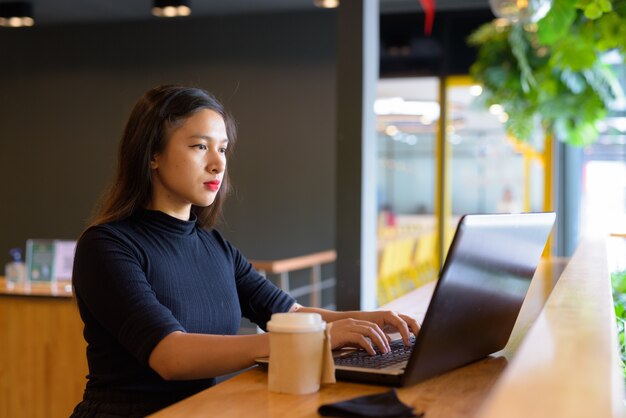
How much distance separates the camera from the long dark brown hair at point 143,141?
1.87 meters

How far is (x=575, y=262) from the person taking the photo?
2006 mm

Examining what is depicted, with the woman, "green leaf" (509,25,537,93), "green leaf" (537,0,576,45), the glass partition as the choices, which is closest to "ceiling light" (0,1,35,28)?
the glass partition

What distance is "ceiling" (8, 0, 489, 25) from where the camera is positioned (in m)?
7.77

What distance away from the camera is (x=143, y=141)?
1.89 m

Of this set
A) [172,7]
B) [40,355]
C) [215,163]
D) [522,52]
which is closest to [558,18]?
[215,163]

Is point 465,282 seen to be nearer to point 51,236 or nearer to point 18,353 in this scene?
point 18,353

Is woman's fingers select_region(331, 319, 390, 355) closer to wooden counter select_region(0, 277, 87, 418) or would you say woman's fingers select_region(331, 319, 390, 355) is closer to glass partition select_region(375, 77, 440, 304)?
wooden counter select_region(0, 277, 87, 418)

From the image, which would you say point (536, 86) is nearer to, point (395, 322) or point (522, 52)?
point (522, 52)

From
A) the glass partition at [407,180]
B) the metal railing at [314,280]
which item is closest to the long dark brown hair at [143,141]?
the metal railing at [314,280]

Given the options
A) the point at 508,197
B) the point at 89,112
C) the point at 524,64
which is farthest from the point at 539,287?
the point at 89,112

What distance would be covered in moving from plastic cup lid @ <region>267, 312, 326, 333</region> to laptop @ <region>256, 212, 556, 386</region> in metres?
0.15

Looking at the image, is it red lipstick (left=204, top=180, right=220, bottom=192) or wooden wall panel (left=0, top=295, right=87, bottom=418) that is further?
wooden wall panel (left=0, top=295, right=87, bottom=418)

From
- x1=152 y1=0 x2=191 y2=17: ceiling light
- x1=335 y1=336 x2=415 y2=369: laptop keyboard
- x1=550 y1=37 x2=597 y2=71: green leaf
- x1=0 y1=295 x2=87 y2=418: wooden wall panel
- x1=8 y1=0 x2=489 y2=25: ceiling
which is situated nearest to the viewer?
x1=335 y1=336 x2=415 y2=369: laptop keyboard

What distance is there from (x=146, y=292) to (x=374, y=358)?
45cm
